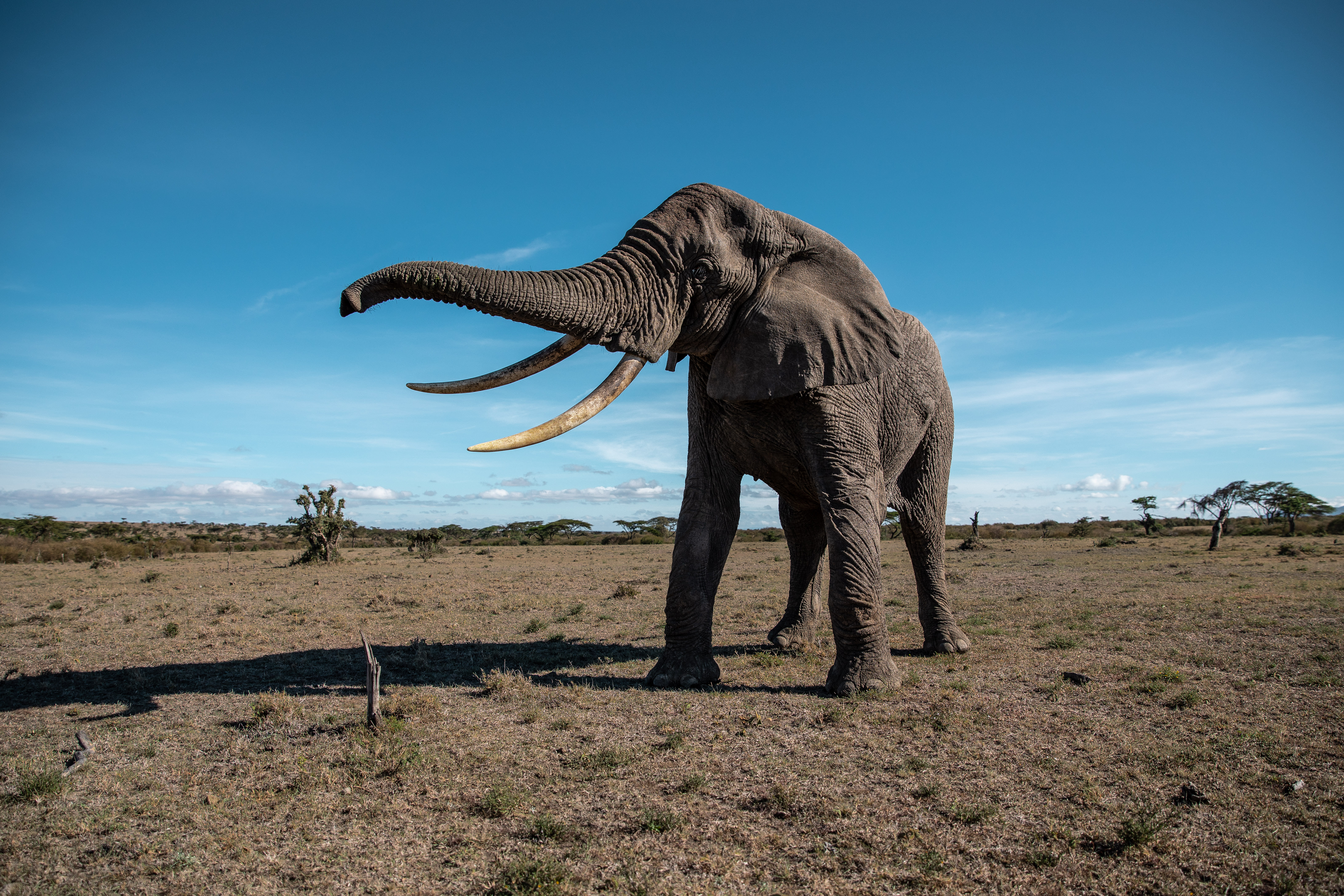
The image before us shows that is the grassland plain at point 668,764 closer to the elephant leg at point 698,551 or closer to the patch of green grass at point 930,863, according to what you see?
the patch of green grass at point 930,863

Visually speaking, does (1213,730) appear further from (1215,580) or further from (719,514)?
(1215,580)

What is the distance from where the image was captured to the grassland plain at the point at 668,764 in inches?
135

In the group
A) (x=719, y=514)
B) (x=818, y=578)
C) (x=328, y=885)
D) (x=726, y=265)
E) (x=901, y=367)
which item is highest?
(x=726, y=265)

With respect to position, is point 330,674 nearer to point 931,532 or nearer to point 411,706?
point 411,706

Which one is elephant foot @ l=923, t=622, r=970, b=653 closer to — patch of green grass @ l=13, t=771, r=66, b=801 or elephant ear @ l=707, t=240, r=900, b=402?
elephant ear @ l=707, t=240, r=900, b=402

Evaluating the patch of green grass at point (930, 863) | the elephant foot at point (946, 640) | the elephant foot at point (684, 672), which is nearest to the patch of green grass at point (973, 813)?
the patch of green grass at point (930, 863)

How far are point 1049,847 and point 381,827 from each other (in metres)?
3.39

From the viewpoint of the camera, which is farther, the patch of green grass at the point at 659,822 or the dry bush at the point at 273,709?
the dry bush at the point at 273,709

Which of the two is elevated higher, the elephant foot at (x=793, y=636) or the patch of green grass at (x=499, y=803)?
the elephant foot at (x=793, y=636)

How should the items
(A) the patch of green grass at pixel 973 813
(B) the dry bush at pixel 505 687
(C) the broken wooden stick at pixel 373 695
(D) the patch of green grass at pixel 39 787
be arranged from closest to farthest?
(A) the patch of green grass at pixel 973 813 < (D) the patch of green grass at pixel 39 787 < (C) the broken wooden stick at pixel 373 695 < (B) the dry bush at pixel 505 687

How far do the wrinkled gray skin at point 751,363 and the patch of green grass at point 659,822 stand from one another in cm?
259

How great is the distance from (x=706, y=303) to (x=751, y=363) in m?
0.63

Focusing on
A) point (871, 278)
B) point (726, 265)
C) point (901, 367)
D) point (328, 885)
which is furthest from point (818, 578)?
point (328, 885)

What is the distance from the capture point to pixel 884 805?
13.3 feet
